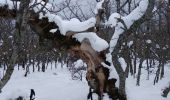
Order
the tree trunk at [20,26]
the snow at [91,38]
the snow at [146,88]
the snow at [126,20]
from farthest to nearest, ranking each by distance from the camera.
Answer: the snow at [146,88] → the snow at [126,20] → the snow at [91,38] → the tree trunk at [20,26]

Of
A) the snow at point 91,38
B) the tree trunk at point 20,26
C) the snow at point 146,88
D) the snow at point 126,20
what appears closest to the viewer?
the tree trunk at point 20,26

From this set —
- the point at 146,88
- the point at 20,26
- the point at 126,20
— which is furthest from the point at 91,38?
the point at 146,88

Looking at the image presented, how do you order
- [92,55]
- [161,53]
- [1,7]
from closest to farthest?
1. [1,7]
2. [92,55]
3. [161,53]

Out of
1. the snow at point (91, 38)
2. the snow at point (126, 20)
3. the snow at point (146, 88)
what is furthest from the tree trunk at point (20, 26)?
the snow at point (146, 88)

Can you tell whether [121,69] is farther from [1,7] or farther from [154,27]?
[154,27]

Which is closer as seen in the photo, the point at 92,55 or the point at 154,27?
the point at 92,55

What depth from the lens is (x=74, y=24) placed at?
45.7 ft

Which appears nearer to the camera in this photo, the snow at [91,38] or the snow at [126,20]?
the snow at [91,38]

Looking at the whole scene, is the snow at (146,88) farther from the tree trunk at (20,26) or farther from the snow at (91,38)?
the tree trunk at (20,26)

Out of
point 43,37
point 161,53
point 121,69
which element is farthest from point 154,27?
point 43,37

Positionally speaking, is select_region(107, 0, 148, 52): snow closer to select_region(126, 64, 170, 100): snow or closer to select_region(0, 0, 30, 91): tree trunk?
select_region(126, 64, 170, 100): snow

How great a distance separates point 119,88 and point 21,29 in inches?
296

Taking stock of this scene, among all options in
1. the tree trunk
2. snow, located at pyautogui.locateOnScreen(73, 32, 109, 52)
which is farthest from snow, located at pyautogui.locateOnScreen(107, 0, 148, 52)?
the tree trunk

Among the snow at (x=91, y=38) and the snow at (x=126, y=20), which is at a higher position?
the snow at (x=126, y=20)
